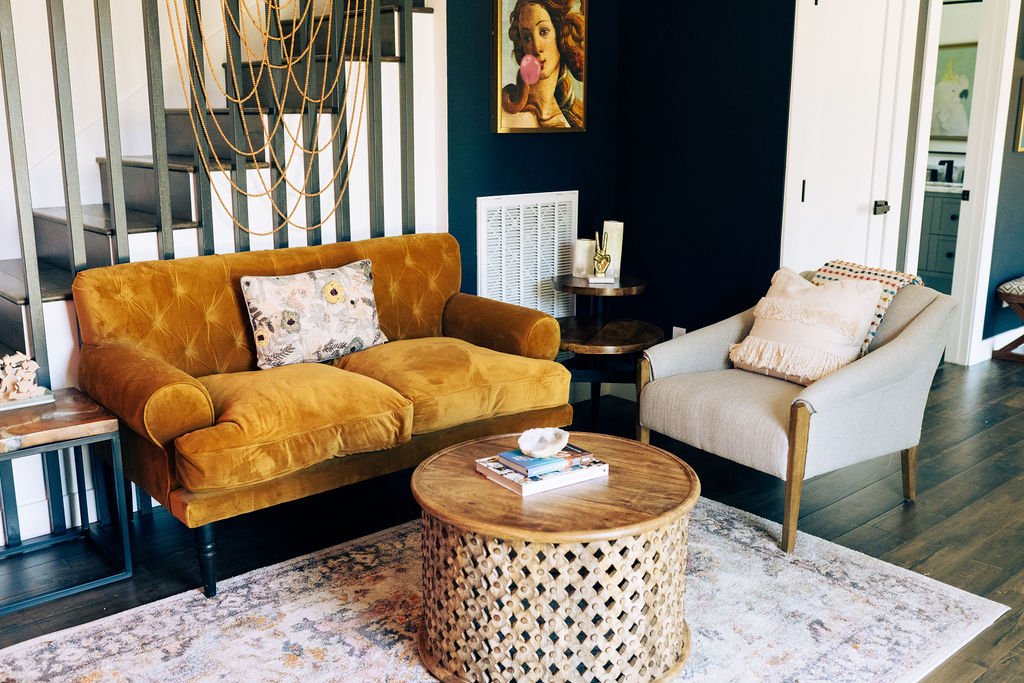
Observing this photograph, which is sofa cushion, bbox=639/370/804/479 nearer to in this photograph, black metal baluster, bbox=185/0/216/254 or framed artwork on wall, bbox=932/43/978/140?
black metal baluster, bbox=185/0/216/254

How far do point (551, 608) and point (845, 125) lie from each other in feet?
9.59

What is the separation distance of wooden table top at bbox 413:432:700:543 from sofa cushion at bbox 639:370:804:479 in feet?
1.83

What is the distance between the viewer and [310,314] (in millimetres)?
3361

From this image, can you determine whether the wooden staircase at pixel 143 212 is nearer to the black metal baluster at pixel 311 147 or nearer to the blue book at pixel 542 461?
the black metal baluster at pixel 311 147

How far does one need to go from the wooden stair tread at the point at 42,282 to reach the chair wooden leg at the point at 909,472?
297 centimetres

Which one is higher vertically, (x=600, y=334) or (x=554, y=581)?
(x=600, y=334)

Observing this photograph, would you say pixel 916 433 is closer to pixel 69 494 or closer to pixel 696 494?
pixel 696 494

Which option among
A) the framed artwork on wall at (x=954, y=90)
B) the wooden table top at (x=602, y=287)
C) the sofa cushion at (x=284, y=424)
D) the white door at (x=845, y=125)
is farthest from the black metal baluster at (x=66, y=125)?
the framed artwork on wall at (x=954, y=90)

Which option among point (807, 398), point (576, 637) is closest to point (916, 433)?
point (807, 398)

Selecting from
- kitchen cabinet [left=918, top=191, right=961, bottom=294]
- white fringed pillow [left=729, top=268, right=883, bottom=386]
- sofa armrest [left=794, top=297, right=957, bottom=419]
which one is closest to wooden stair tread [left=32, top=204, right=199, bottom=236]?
white fringed pillow [left=729, top=268, right=883, bottom=386]

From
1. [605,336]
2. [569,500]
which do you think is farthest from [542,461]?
[605,336]

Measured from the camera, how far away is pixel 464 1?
4059mm

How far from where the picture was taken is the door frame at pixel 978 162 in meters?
4.96

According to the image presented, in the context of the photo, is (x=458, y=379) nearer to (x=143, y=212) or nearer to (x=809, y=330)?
(x=809, y=330)
